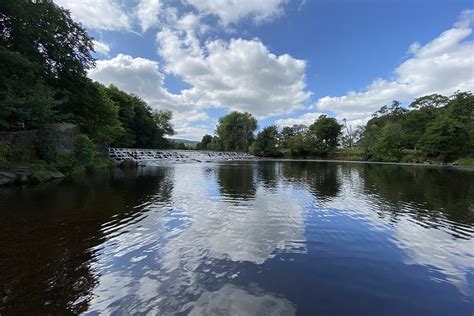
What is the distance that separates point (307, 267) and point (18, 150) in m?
18.4

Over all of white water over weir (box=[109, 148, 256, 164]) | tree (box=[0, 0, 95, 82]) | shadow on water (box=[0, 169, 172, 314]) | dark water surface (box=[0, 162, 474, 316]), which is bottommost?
dark water surface (box=[0, 162, 474, 316])

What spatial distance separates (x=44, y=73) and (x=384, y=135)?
6023 centimetres

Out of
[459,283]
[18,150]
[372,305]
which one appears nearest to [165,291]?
[372,305]

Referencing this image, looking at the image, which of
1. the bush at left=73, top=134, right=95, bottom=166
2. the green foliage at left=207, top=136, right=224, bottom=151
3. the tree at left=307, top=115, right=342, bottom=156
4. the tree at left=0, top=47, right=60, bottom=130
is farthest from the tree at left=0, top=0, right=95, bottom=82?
the tree at left=307, top=115, right=342, bottom=156

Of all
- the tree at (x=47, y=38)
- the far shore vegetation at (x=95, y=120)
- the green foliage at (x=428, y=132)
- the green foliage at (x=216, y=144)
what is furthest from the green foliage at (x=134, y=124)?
the green foliage at (x=428, y=132)

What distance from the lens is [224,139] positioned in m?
78.9

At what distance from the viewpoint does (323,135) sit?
70938 mm

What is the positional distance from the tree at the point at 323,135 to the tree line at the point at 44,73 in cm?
5496

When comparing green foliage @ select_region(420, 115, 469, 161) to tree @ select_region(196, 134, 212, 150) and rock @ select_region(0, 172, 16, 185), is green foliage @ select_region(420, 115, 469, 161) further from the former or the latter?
tree @ select_region(196, 134, 212, 150)

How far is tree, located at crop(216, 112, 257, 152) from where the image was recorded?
77938 mm

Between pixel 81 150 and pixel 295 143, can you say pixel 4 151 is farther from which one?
pixel 295 143

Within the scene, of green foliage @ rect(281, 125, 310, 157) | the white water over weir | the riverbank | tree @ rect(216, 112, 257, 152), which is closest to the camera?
the riverbank

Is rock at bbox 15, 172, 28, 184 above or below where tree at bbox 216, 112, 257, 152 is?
below

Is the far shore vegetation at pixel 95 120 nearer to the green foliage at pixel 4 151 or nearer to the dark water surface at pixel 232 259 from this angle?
the green foliage at pixel 4 151
